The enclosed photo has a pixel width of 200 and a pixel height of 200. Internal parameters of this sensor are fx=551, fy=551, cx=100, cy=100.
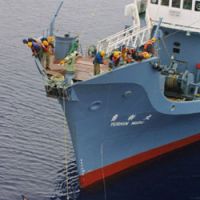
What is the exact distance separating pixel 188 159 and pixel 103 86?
Answer: 9.54 m

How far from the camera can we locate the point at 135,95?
2662 centimetres

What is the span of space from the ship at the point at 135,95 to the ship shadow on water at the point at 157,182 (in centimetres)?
53

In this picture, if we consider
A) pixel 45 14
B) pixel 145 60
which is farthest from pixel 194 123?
pixel 45 14

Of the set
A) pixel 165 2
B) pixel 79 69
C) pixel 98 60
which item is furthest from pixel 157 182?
pixel 165 2

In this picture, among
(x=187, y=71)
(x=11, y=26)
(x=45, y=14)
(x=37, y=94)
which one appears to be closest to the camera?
(x=187, y=71)

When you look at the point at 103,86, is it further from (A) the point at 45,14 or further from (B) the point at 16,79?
(A) the point at 45,14

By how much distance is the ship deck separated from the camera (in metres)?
25.6

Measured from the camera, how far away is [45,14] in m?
64.3

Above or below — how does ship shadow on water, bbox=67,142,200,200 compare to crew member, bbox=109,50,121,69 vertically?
below

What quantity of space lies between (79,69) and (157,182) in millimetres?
7662

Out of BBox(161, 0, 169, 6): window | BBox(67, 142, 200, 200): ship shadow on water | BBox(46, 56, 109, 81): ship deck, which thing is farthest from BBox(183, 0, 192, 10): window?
BBox(67, 142, 200, 200): ship shadow on water

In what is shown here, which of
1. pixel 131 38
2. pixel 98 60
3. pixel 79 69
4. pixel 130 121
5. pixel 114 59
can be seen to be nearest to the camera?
pixel 98 60

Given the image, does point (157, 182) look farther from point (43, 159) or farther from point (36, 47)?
point (36, 47)

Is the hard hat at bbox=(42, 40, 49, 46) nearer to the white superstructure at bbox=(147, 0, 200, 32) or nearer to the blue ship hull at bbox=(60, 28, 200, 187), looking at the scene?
the blue ship hull at bbox=(60, 28, 200, 187)
